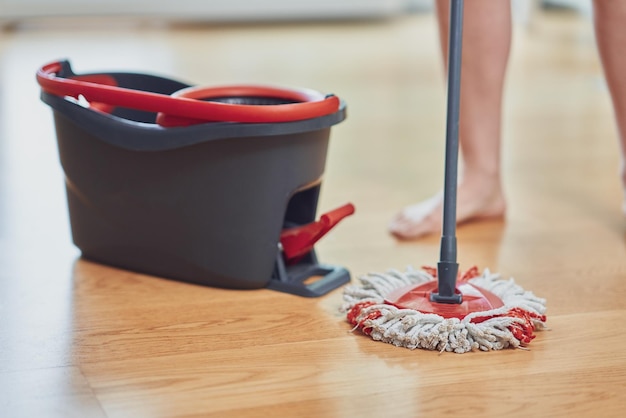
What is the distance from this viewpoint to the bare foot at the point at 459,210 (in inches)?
55.9

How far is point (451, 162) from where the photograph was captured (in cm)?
103

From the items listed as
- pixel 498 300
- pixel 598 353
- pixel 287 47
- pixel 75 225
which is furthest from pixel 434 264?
pixel 287 47

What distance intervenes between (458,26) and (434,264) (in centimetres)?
38

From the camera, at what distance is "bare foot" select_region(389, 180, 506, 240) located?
1.42 metres

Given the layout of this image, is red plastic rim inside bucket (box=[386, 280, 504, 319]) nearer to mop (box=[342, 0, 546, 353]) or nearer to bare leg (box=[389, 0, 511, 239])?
mop (box=[342, 0, 546, 353])

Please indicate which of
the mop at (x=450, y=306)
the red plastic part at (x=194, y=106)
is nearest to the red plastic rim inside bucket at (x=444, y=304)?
the mop at (x=450, y=306)

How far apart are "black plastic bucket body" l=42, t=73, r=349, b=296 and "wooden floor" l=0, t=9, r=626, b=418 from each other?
37 mm

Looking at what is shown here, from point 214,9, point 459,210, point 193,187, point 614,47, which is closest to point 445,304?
point 193,187

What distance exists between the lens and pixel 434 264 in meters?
1.30

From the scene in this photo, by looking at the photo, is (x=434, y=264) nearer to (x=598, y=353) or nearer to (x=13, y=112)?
(x=598, y=353)

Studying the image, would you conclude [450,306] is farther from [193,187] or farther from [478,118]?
[478,118]

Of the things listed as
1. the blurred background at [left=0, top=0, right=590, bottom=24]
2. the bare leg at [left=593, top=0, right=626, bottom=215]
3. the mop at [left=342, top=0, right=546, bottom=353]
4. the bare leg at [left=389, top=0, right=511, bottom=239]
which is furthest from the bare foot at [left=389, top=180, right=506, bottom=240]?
the blurred background at [left=0, top=0, right=590, bottom=24]

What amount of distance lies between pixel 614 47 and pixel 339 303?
581mm

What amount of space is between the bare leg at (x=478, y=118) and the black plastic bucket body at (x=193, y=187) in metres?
0.26
